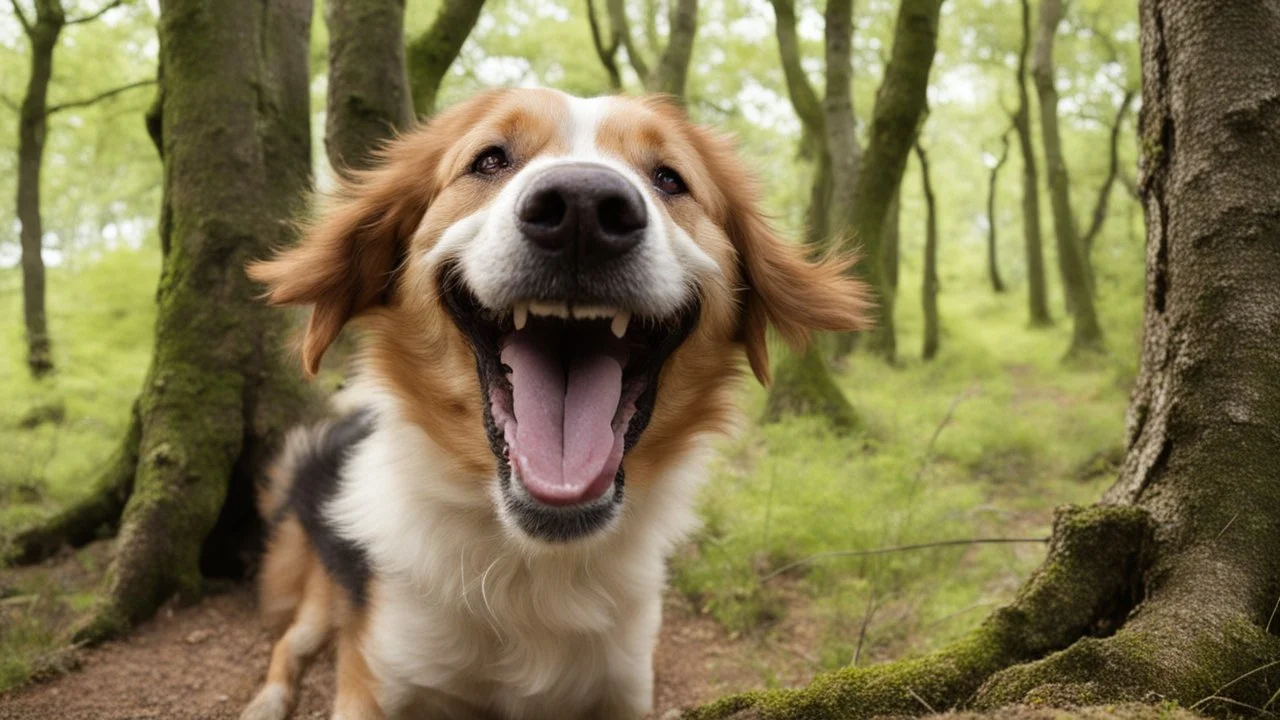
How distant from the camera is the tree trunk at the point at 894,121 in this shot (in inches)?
289

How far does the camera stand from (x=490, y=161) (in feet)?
8.95

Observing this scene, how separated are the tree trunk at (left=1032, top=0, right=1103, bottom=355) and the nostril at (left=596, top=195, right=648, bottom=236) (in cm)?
1433

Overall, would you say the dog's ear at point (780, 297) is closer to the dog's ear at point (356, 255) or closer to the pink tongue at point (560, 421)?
the pink tongue at point (560, 421)

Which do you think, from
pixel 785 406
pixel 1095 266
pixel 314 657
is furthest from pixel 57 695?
pixel 1095 266

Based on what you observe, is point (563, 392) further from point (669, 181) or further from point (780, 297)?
point (780, 297)

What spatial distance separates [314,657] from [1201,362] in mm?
3341

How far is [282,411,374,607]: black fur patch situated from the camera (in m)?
3.13

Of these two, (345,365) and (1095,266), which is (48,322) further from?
(1095,266)

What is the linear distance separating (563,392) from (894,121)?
6014 mm

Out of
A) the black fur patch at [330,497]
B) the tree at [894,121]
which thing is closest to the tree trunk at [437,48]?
the black fur patch at [330,497]

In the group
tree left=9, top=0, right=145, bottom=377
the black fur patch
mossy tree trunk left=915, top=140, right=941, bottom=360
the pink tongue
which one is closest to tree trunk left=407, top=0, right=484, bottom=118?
the black fur patch

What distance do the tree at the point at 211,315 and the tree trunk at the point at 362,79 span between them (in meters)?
0.39

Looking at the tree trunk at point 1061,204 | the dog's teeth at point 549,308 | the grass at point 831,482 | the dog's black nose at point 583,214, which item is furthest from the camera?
the tree trunk at point 1061,204

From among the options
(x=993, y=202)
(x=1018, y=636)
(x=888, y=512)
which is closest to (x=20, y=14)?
(x=888, y=512)
